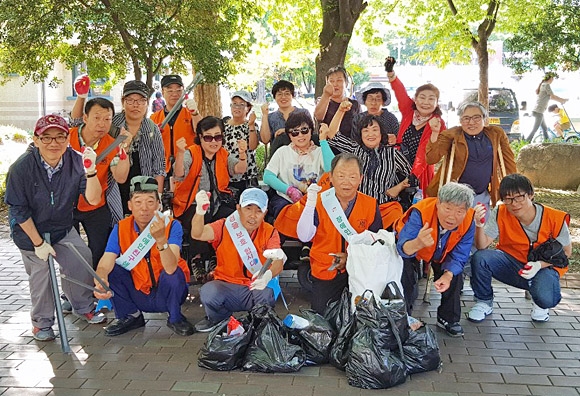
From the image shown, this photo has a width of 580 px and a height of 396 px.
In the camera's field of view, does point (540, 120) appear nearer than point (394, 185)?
No

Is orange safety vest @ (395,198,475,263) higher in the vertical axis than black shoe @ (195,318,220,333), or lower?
higher

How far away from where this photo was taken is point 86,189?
4762 millimetres

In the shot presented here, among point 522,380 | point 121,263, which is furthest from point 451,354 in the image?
point 121,263

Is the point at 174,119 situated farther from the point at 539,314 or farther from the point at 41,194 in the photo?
the point at 539,314

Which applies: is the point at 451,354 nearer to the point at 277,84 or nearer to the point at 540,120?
the point at 277,84

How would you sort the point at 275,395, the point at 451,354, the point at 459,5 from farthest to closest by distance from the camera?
the point at 459,5 → the point at 451,354 → the point at 275,395

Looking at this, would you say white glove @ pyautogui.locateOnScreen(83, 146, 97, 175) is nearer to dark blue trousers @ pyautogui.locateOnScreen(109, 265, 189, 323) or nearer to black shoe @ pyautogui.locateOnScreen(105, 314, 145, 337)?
dark blue trousers @ pyautogui.locateOnScreen(109, 265, 189, 323)

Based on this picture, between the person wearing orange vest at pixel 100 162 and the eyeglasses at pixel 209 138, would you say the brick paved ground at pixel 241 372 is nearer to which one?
the person wearing orange vest at pixel 100 162

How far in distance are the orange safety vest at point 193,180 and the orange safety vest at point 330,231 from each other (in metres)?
1.18

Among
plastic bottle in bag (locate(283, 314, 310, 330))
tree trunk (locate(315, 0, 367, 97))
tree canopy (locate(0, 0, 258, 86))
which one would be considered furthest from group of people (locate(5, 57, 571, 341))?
tree trunk (locate(315, 0, 367, 97))

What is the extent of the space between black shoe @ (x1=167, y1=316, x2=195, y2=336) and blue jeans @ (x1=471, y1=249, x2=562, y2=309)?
7.51ft

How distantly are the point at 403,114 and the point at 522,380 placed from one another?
2.86 meters

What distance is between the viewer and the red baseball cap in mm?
4543

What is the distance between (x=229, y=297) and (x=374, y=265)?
3.63 ft
